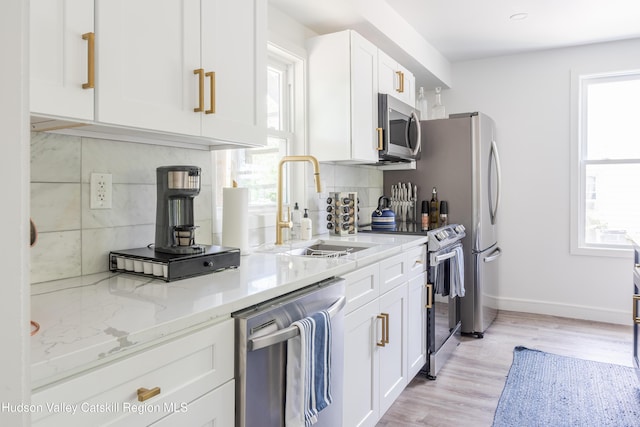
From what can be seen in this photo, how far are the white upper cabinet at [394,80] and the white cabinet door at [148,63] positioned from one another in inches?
68.1

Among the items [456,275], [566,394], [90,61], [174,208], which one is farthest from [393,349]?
[90,61]

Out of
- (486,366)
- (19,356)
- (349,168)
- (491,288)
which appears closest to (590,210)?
(491,288)

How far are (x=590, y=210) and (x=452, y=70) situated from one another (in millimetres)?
1859

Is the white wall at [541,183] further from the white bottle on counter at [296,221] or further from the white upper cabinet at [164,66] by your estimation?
the white upper cabinet at [164,66]

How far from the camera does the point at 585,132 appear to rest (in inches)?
158

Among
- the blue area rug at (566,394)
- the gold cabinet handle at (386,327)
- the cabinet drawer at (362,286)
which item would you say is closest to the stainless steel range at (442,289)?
the blue area rug at (566,394)

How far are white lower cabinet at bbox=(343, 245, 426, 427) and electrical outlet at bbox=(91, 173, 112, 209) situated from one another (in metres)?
0.94

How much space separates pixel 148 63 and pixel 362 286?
1209 mm

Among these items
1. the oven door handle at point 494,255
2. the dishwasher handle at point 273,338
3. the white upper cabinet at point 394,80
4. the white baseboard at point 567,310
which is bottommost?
the white baseboard at point 567,310

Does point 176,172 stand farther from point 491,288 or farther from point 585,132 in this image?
point 585,132

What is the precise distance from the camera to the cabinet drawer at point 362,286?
181 centimetres

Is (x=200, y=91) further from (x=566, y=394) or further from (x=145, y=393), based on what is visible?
(x=566, y=394)

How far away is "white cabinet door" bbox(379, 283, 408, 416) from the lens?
7.05ft

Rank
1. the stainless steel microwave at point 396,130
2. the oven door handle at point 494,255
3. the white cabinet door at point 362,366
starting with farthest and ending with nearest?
the oven door handle at point 494,255 < the stainless steel microwave at point 396,130 < the white cabinet door at point 362,366
